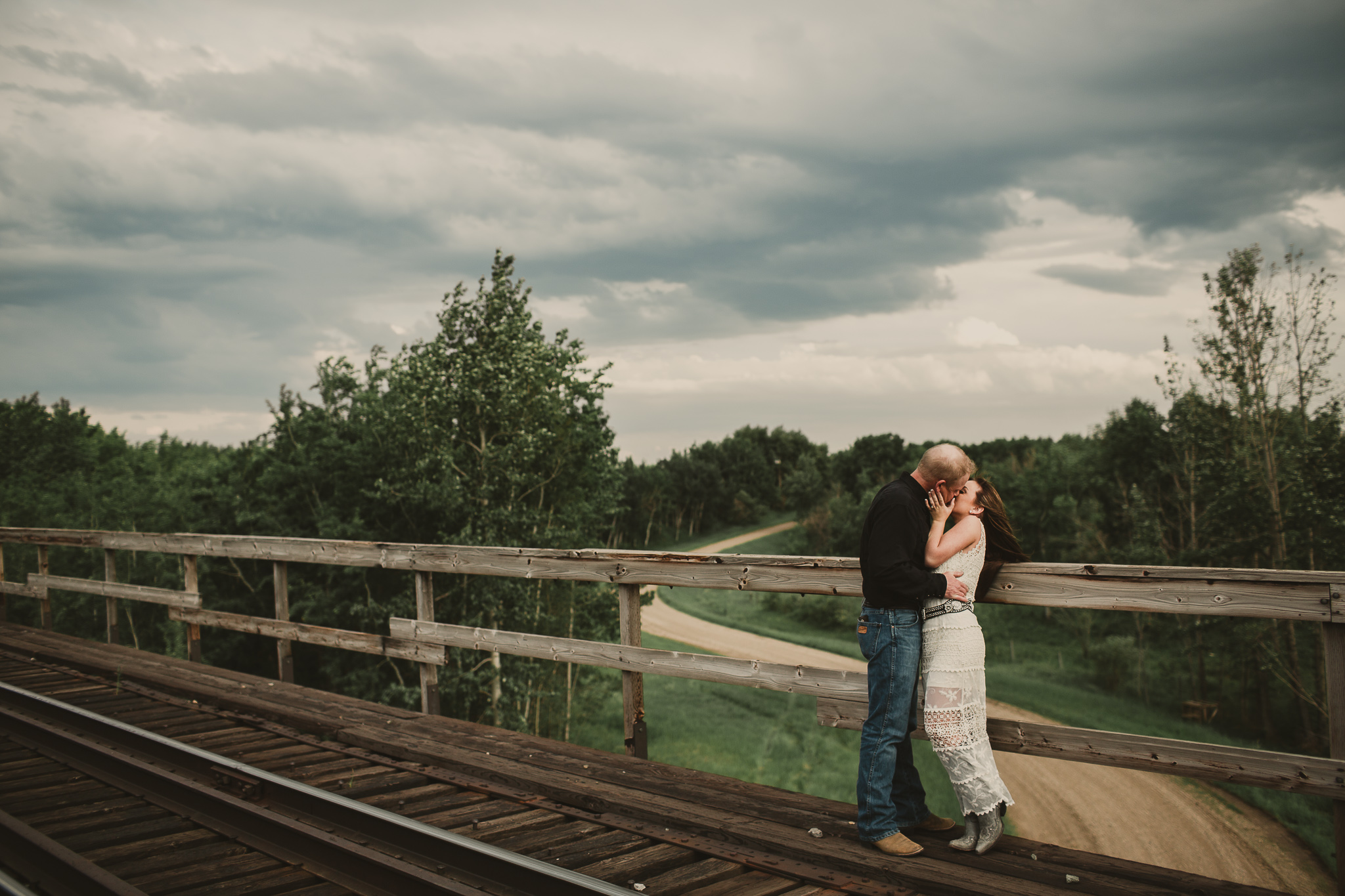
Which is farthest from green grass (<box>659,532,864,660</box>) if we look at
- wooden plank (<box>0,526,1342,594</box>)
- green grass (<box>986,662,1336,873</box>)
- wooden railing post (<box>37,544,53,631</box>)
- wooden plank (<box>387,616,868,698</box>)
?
wooden plank (<box>387,616,868,698</box>)

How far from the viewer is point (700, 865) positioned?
369cm

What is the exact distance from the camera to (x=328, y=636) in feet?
23.8

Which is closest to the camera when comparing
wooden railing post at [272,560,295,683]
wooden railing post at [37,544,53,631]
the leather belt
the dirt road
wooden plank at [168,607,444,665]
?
the leather belt

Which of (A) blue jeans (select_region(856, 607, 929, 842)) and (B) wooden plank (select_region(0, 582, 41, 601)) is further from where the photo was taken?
(B) wooden plank (select_region(0, 582, 41, 601))

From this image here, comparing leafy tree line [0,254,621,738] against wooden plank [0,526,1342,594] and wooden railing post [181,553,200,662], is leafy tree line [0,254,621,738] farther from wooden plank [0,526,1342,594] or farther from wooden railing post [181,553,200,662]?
wooden plank [0,526,1342,594]

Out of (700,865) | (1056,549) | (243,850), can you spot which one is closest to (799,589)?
(700,865)

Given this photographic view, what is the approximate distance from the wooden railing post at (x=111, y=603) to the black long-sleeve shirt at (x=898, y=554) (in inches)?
354

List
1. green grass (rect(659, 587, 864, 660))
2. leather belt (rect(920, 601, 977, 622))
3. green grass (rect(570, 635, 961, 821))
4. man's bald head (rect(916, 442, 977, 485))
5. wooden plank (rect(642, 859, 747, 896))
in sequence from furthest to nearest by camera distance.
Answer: green grass (rect(659, 587, 864, 660)) → green grass (rect(570, 635, 961, 821)) → man's bald head (rect(916, 442, 977, 485)) → leather belt (rect(920, 601, 977, 622)) → wooden plank (rect(642, 859, 747, 896))

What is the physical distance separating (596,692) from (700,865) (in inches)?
1044

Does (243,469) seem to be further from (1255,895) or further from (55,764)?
(1255,895)

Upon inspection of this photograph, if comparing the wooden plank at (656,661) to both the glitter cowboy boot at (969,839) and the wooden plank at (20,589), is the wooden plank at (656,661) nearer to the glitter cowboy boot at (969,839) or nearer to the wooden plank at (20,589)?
the glitter cowboy boot at (969,839)

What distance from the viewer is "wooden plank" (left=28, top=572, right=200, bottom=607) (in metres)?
9.09

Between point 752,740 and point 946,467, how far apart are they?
24.3 meters

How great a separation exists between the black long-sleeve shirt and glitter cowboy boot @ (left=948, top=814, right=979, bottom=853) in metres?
0.95
